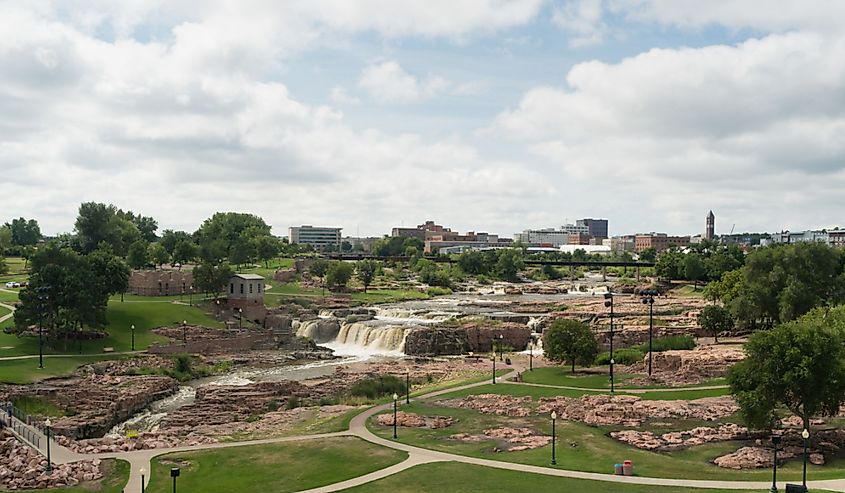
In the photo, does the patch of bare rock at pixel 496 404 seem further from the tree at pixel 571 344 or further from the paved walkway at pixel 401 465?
the tree at pixel 571 344

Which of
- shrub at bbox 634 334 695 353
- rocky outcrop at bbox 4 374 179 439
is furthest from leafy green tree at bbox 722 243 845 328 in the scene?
rocky outcrop at bbox 4 374 179 439

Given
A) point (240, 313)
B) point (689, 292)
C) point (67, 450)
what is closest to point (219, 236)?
point (240, 313)

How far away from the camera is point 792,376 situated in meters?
32.2

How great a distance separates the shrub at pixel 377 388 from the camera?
51.9 metres

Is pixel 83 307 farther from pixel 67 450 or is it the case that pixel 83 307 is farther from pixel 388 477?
pixel 388 477

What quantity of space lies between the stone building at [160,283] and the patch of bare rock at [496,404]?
58.4m

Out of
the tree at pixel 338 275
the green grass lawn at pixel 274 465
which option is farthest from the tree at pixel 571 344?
the tree at pixel 338 275

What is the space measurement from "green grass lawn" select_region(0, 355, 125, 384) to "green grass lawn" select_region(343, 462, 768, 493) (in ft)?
118

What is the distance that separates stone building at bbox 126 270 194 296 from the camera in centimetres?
9412

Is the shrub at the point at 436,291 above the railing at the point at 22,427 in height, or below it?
above

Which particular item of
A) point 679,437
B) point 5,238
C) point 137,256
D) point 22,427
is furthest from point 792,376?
point 5,238

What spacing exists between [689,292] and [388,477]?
108523mm

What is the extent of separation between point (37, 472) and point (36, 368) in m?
26.8

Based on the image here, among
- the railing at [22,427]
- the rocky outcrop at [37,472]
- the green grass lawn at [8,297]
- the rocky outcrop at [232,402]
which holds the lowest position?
the rocky outcrop at [232,402]
